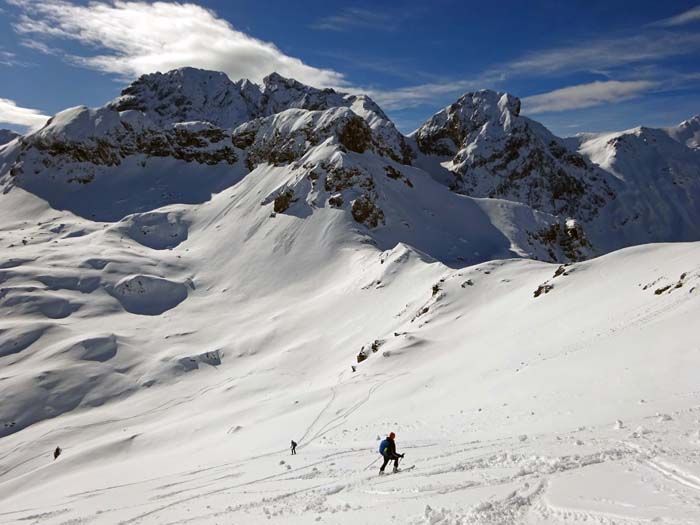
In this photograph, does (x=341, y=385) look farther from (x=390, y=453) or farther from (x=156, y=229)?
(x=156, y=229)

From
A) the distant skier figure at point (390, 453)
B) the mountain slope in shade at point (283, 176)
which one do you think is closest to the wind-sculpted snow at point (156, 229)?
the mountain slope in shade at point (283, 176)

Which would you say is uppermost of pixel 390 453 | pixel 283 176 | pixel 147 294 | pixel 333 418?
pixel 283 176

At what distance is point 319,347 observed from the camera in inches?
2052

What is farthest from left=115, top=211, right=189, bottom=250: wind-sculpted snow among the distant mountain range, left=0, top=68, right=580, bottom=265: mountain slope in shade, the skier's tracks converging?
the skier's tracks converging

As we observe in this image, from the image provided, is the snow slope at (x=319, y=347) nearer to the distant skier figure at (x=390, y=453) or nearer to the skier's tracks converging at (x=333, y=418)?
the skier's tracks converging at (x=333, y=418)

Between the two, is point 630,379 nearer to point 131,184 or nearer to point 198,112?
point 131,184

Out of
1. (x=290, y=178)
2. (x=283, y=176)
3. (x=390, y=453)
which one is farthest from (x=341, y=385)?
(x=283, y=176)

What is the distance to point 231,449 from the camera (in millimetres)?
25234

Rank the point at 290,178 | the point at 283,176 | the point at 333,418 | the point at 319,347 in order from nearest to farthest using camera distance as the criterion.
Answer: the point at 333,418 → the point at 319,347 → the point at 290,178 → the point at 283,176

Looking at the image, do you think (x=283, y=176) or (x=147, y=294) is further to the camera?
(x=283, y=176)

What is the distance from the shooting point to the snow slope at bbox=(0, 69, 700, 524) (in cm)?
1302

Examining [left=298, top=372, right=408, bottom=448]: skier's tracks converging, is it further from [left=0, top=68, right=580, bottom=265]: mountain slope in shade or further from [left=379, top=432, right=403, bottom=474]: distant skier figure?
[left=0, top=68, right=580, bottom=265]: mountain slope in shade

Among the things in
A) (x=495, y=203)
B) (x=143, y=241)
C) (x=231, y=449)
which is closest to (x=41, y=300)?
(x=143, y=241)

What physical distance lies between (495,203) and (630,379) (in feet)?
312
